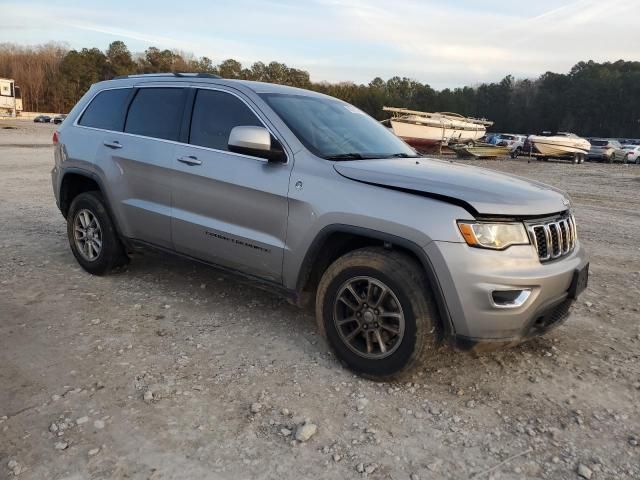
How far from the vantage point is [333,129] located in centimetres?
418

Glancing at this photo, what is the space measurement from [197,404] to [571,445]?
2.05 metres

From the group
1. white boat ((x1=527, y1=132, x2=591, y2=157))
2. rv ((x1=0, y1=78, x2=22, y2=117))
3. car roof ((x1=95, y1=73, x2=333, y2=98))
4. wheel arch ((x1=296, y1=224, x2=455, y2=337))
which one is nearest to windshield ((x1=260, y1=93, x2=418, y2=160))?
car roof ((x1=95, y1=73, x2=333, y2=98))

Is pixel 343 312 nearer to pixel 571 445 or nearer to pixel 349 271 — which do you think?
pixel 349 271

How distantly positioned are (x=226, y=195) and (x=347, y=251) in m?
1.00

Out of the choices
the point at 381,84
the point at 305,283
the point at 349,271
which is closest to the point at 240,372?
the point at 305,283

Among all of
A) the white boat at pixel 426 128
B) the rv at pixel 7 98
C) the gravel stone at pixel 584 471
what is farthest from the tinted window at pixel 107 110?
the rv at pixel 7 98

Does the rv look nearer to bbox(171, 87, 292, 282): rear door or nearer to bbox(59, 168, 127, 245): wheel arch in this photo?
bbox(59, 168, 127, 245): wheel arch

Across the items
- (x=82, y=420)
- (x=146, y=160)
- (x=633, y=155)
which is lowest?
(x=82, y=420)

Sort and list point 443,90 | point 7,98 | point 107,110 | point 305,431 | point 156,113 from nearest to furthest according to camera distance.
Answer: point 305,431
point 156,113
point 107,110
point 7,98
point 443,90

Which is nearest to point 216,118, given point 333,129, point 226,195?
point 226,195

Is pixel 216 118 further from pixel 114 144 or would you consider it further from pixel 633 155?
pixel 633 155

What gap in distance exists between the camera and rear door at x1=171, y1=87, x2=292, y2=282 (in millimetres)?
3793

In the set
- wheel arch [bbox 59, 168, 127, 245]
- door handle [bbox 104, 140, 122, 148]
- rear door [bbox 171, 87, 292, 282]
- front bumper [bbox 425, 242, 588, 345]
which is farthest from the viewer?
wheel arch [bbox 59, 168, 127, 245]

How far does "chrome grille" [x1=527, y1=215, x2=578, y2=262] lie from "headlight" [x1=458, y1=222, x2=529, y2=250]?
12cm
